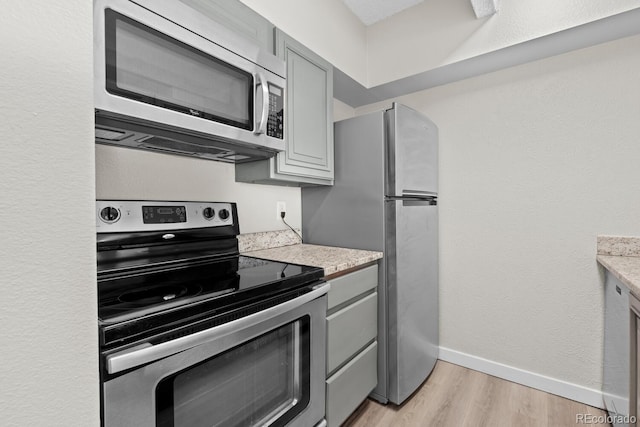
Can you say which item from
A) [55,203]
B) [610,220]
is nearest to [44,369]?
[55,203]

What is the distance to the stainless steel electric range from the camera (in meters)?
0.69

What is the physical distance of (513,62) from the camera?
1.94 m

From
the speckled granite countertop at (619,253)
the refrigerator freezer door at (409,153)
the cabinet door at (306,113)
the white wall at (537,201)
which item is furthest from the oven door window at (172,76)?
the speckled granite countertop at (619,253)

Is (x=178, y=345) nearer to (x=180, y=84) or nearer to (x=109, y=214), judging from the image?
(x=109, y=214)

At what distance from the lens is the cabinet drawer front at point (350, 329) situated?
4.55 feet

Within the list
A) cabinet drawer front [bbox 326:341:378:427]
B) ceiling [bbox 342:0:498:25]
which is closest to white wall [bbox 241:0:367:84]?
ceiling [bbox 342:0:498:25]

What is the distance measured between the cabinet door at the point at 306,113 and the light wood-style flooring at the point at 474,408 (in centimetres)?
143

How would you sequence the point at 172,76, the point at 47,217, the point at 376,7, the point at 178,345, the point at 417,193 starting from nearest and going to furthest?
the point at 47,217
the point at 178,345
the point at 172,76
the point at 417,193
the point at 376,7

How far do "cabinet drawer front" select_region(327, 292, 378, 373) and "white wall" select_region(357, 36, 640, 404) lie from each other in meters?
0.90

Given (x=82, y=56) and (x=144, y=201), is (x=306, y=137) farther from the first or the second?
(x=82, y=56)

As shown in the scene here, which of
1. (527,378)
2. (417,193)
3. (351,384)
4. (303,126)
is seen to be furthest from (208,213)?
(527,378)

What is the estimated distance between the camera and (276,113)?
54.7 inches

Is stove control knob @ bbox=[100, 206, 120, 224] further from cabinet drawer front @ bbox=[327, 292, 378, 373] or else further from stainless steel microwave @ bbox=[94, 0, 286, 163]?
cabinet drawer front @ bbox=[327, 292, 378, 373]

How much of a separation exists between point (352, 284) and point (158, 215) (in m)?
0.96
